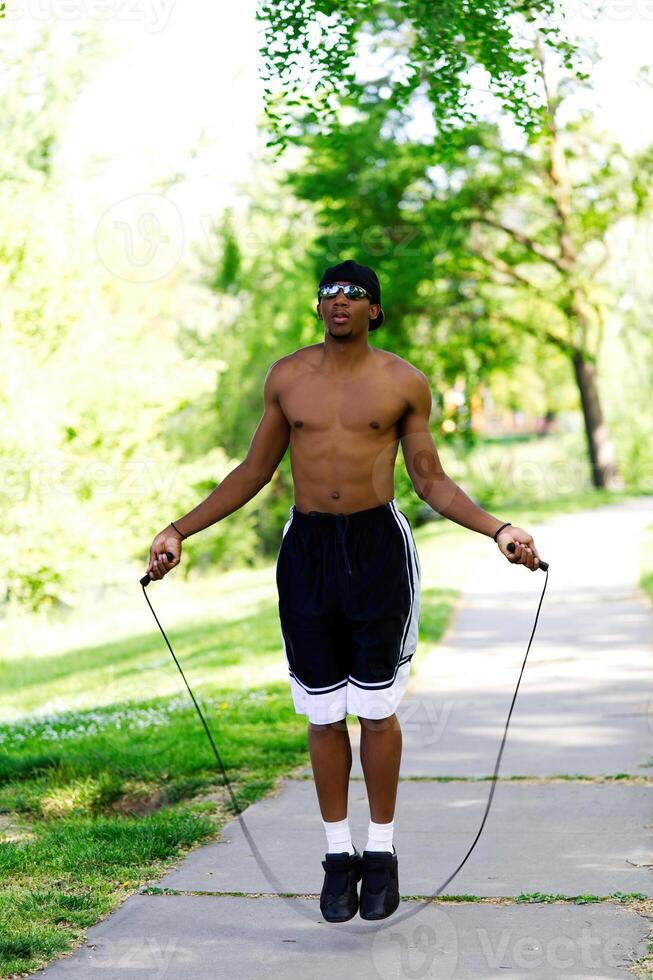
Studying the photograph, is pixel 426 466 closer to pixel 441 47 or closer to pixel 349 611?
pixel 349 611

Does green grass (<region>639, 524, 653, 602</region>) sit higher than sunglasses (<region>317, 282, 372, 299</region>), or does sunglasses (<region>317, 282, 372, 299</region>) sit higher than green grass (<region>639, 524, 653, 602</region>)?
sunglasses (<region>317, 282, 372, 299</region>)

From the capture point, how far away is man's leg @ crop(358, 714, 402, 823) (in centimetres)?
399

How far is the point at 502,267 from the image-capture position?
28.4 meters

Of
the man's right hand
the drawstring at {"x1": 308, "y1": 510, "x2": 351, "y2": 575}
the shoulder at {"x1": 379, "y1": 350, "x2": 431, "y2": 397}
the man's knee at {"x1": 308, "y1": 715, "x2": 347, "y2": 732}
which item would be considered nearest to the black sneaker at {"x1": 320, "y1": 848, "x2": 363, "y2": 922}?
the man's knee at {"x1": 308, "y1": 715, "x2": 347, "y2": 732}

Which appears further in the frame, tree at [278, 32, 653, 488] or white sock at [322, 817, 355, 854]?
tree at [278, 32, 653, 488]

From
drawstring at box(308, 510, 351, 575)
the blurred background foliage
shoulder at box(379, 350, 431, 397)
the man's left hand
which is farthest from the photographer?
the blurred background foliage

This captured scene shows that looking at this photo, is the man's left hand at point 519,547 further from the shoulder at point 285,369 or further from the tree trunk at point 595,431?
the tree trunk at point 595,431

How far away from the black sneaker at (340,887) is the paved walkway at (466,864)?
6 centimetres

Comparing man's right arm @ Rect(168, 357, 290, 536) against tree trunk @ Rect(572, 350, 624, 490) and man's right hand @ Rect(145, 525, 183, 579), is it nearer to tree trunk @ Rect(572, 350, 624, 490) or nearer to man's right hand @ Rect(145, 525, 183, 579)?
man's right hand @ Rect(145, 525, 183, 579)

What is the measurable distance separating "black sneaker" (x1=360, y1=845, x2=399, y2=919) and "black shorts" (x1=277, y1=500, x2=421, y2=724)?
46 centimetres

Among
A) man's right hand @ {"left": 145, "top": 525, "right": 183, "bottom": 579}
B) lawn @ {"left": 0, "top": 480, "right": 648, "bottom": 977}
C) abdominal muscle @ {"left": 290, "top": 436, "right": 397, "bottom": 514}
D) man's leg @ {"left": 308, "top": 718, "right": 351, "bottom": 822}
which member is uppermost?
abdominal muscle @ {"left": 290, "top": 436, "right": 397, "bottom": 514}

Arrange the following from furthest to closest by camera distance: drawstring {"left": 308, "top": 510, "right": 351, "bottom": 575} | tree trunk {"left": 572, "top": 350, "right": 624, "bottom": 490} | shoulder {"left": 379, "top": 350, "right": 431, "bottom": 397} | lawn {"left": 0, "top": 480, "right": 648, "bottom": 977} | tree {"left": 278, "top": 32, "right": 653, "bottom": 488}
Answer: tree trunk {"left": 572, "top": 350, "right": 624, "bottom": 490} < tree {"left": 278, "top": 32, "right": 653, "bottom": 488} < lawn {"left": 0, "top": 480, "right": 648, "bottom": 977} < shoulder {"left": 379, "top": 350, "right": 431, "bottom": 397} < drawstring {"left": 308, "top": 510, "right": 351, "bottom": 575}

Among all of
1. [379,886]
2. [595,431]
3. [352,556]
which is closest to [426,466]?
[352,556]

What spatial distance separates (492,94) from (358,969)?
14.9ft
